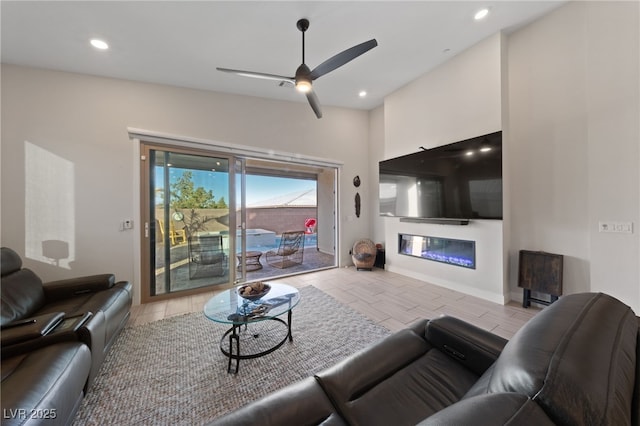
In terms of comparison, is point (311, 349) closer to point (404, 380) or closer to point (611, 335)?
point (404, 380)

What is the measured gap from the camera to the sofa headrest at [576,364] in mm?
531

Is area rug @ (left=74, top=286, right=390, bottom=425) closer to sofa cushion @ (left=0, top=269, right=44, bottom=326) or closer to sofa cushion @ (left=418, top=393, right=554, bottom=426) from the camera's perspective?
sofa cushion @ (left=0, top=269, right=44, bottom=326)

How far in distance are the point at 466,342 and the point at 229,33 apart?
3.68 metres

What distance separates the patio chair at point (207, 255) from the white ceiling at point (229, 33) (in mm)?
2495

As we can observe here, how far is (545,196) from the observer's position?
2928 mm

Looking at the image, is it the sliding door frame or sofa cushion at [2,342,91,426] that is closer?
sofa cushion at [2,342,91,426]

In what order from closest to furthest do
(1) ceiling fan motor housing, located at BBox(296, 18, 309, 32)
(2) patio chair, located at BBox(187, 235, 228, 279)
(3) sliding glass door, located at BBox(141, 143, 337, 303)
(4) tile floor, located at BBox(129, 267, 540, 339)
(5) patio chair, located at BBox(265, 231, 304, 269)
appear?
(1) ceiling fan motor housing, located at BBox(296, 18, 309, 32) → (4) tile floor, located at BBox(129, 267, 540, 339) → (3) sliding glass door, located at BBox(141, 143, 337, 303) → (2) patio chair, located at BBox(187, 235, 228, 279) → (5) patio chair, located at BBox(265, 231, 304, 269)

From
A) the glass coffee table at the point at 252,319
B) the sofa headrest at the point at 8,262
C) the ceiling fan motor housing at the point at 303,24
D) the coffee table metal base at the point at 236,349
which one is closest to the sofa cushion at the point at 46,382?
the glass coffee table at the point at 252,319

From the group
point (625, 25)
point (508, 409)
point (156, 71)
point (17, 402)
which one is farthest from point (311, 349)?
point (625, 25)

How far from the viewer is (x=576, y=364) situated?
0.60m

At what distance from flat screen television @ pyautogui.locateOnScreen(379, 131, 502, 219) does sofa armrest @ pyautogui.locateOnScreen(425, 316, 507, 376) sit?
87.9 inches

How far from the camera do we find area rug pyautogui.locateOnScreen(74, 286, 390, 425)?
1.55m

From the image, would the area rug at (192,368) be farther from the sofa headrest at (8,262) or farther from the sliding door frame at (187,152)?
the sofa headrest at (8,262)

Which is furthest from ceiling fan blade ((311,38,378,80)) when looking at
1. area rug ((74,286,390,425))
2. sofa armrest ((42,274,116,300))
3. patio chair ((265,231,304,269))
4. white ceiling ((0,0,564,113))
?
patio chair ((265,231,304,269))
